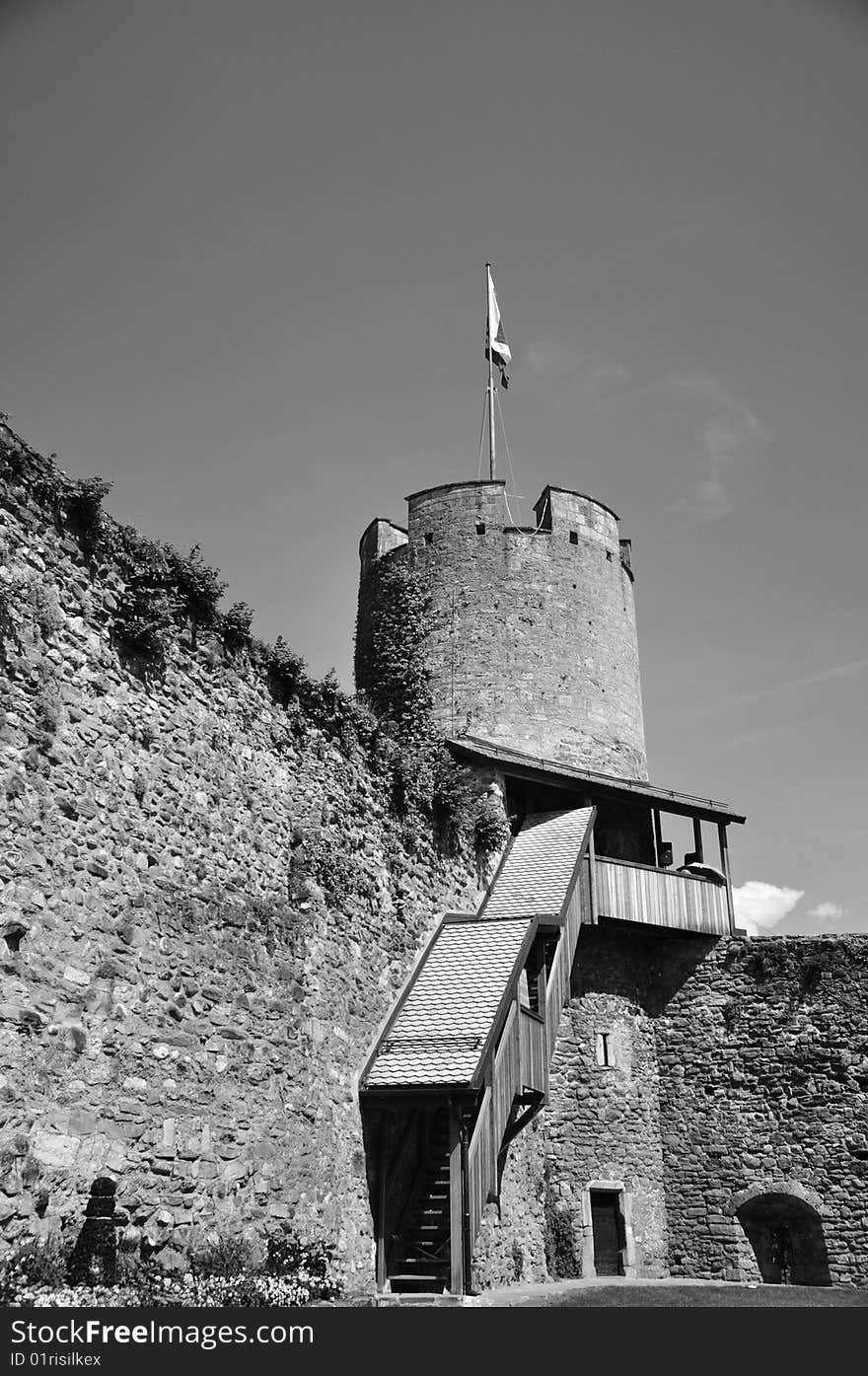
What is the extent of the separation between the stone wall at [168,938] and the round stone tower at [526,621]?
28.1 feet

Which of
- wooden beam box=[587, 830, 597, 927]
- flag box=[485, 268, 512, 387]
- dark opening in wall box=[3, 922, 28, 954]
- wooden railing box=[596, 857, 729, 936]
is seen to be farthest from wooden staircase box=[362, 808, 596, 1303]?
flag box=[485, 268, 512, 387]

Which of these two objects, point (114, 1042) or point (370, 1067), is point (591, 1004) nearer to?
point (370, 1067)

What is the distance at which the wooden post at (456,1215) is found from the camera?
11422mm

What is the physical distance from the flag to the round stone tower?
426 centimetres

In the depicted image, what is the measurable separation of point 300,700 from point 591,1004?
8.08m

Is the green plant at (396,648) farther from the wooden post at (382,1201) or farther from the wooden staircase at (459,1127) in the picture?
the wooden post at (382,1201)

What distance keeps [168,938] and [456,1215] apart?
4271 mm

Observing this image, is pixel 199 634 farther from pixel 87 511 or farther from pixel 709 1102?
pixel 709 1102

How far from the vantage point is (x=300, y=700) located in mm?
13219

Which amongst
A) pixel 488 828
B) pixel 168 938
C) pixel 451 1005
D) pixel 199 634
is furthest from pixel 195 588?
pixel 488 828

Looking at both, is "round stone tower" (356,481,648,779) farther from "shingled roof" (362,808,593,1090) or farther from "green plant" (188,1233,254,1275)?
"green plant" (188,1233,254,1275)

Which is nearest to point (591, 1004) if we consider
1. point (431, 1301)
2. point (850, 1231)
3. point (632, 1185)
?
point (632, 1185)

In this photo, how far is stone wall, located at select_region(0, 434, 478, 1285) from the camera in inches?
338

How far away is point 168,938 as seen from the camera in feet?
33.1
